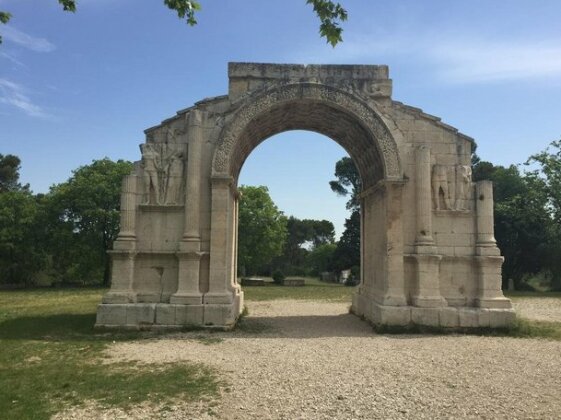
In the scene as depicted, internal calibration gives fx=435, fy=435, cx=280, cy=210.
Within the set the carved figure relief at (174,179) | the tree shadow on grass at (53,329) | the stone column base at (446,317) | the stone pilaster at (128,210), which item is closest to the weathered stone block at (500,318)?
the stone column base at (446,317)

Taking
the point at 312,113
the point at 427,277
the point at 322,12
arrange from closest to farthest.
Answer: the point at 322,12 → the point at 427,277 → the point at 312,113

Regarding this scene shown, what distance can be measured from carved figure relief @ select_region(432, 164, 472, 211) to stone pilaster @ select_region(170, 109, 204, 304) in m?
6.78

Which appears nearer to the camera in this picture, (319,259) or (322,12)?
(322,12)

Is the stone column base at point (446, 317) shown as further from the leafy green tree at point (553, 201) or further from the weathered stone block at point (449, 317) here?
the leafy green tree at point (553, 201)

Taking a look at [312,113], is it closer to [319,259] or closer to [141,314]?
[141,314]

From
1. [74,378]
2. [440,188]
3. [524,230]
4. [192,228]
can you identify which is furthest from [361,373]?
[524,230]

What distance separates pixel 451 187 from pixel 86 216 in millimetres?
28022

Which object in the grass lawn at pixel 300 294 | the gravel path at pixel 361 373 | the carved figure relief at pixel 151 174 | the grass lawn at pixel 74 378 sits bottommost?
the grass lawn at pixel 300 294

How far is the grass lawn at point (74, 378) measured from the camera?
19.9ft

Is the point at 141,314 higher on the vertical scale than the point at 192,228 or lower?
lower

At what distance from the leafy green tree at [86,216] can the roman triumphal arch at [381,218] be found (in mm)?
21740

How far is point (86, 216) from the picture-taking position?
107 ft

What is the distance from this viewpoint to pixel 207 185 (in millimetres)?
12422

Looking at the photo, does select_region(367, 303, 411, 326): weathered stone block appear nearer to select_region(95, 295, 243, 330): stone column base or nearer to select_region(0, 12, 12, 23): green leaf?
select_region(95, 295, 243, 330): stone column base
